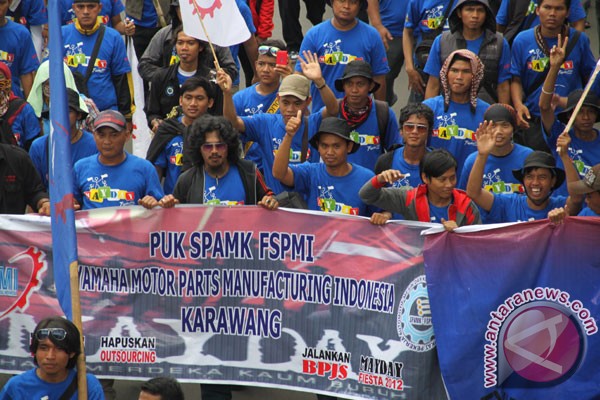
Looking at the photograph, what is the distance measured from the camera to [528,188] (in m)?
8.00

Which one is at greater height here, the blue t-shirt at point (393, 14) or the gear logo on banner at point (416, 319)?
the blue t-shirt at point (393, 14)

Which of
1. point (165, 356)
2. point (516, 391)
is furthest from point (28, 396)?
point (516, 391)

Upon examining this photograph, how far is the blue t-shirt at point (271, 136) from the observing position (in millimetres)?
9000

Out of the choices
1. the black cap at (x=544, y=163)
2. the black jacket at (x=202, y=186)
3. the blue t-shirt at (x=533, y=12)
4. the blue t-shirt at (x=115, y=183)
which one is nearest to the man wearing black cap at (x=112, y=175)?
the blue t-shirt at (x=115, y=183)

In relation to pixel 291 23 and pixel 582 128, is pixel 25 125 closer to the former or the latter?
pixel 582 128

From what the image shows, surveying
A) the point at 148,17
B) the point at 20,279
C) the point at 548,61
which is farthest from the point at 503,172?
the point at 148,17

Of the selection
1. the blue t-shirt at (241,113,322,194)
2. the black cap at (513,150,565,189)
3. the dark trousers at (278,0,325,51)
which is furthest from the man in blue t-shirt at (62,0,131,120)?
the black cap at (513,150,565,189)

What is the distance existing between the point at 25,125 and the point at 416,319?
12.5ft

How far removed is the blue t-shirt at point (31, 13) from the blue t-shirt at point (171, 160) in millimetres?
3474

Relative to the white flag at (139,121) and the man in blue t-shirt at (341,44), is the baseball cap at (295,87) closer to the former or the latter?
the man in blue t-shirt at (341,44)

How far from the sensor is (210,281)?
7.81 meters

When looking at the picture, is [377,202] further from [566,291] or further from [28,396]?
[28,396]

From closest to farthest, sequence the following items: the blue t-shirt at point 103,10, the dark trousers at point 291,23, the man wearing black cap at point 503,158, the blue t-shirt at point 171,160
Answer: the man wearing black cap at point 503,158 < the blue t-shirt at point 171,160 < the blue t-shirt at point 103,10 < the dark trousers at point 291,23

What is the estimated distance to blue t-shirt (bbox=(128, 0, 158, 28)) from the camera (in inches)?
492
